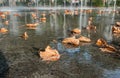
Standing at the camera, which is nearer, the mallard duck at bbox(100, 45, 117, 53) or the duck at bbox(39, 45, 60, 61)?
the duck at bbox(39, 45, 60, 61)

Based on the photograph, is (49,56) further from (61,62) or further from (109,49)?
(109,49)

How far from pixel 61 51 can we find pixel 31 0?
9050 centimetres

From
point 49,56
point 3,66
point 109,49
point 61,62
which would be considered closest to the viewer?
point 3,66

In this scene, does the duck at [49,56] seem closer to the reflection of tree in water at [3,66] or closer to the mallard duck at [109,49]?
the reflection of tree in water at [3,66]

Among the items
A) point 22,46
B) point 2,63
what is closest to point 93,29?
point 22,46

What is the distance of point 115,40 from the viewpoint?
795 inches

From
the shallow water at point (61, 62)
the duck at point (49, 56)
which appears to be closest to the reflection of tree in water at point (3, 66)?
the shallow water at point (61, 62)

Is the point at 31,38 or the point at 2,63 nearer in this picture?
the point at 2,63

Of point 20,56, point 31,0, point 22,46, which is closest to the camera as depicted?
point 20,56

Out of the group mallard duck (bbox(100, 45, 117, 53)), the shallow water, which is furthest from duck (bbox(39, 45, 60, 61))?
mallard duck (bbox(100, 45, 117, 53))

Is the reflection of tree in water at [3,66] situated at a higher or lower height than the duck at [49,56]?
lower

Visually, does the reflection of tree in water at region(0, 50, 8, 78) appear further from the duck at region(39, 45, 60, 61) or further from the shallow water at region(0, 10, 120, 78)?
the duck at region(39, 45, 60, 61)

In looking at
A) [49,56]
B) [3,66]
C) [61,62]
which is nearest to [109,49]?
[61,62]

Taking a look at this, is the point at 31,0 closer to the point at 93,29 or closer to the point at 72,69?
the point at 93,29
